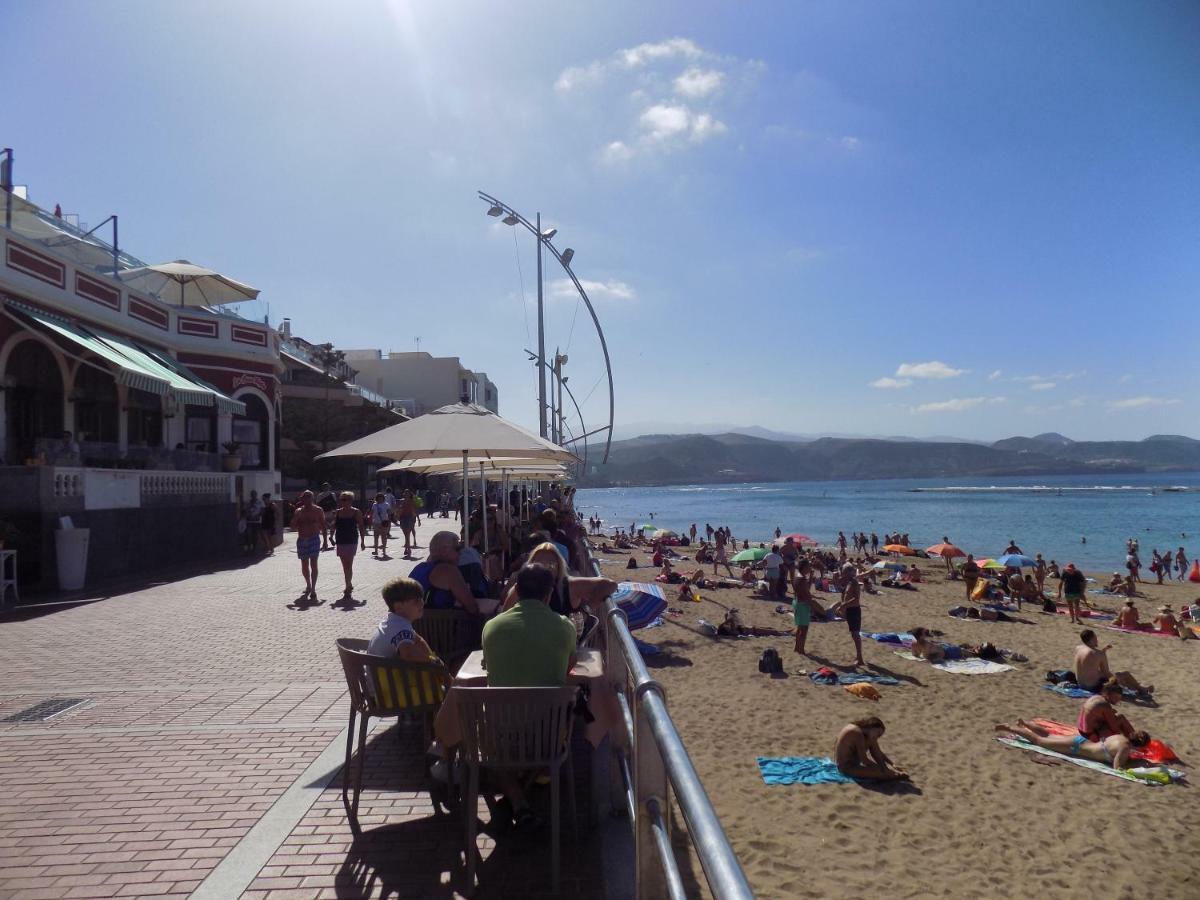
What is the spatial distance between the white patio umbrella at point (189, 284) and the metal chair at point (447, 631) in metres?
19.0

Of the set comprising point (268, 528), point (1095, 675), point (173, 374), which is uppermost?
point (173, 374)

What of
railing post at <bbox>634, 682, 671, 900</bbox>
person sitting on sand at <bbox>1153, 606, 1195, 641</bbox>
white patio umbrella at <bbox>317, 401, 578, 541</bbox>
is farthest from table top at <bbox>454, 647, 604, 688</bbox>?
person sitting on sand at <bbox>1153, 606, 1195, 641</bbox>

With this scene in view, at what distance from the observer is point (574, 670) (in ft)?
13.1

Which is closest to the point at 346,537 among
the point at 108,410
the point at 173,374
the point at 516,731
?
the point at 173,374

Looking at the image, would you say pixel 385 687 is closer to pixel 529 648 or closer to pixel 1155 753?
pixel 529 648

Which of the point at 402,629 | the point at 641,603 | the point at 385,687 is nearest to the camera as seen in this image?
the point at 385,687

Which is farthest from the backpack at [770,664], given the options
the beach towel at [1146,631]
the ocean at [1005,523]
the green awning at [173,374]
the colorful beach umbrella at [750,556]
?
the ocean at [1005,523]

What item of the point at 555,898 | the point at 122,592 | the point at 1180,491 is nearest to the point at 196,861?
the point at 555,898

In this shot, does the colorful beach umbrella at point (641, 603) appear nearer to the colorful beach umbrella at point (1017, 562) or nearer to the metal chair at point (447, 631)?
the metal chair at point (447, 631)

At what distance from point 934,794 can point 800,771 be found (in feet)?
4.25

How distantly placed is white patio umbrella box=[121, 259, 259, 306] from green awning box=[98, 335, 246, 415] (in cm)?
303

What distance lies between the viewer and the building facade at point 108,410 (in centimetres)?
1280

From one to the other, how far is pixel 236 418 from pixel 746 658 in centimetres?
1573

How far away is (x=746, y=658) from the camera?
45.0 feet
